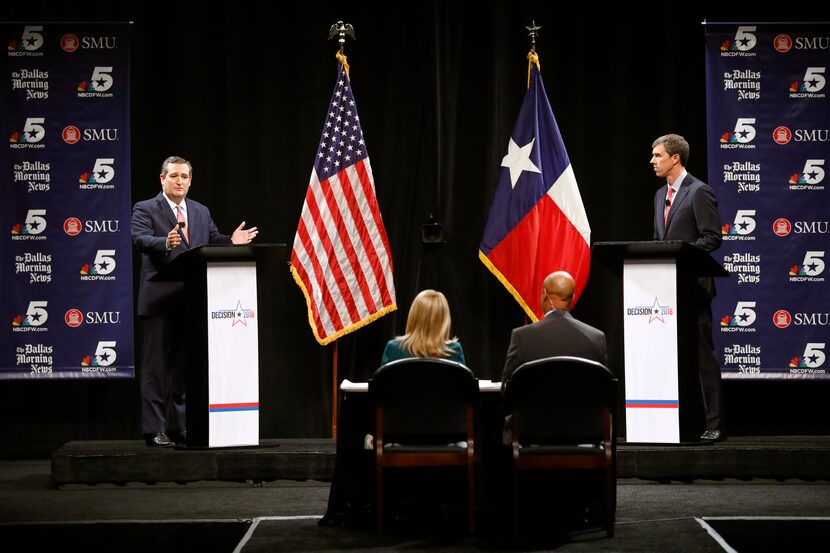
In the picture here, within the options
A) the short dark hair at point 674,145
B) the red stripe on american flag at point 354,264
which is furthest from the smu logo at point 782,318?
the red stripe on american flag at point 354,264

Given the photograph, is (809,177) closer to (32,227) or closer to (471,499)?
(471,499)

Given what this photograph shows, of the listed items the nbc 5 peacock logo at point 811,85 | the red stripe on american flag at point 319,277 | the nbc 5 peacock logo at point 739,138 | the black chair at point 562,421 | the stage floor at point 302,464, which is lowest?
the stage floor at point 302,464

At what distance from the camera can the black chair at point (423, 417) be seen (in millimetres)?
4219

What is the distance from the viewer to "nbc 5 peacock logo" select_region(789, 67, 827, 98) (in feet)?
23.5

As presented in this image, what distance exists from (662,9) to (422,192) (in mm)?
2285

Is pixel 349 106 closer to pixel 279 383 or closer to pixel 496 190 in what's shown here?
pixel 496 190

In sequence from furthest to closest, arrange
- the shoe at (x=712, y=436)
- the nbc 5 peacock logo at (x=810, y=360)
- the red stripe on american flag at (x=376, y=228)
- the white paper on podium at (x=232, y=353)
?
the nbc 5 peacock logo at (x=810, y=360)
the red stripe on american flag at (x=376, y=228)
the shoe at (x=712, y=436)
the white paper on podium at (x=232, y=353)

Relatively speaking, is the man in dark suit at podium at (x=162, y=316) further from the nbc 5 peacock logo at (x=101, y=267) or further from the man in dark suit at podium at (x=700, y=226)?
the man in dark suit at podium at (x=700, y=226)

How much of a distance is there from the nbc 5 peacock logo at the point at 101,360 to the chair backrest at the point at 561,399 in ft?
12.5

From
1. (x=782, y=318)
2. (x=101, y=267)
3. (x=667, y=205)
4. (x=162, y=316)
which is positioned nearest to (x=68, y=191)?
(x=101, y=267)

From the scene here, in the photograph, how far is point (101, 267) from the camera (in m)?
7.17

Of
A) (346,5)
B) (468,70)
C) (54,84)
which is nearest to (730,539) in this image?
(468,70)

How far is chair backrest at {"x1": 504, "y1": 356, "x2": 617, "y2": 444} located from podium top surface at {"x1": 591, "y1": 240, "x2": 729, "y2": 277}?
162 cm

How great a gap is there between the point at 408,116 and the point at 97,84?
2.28m
